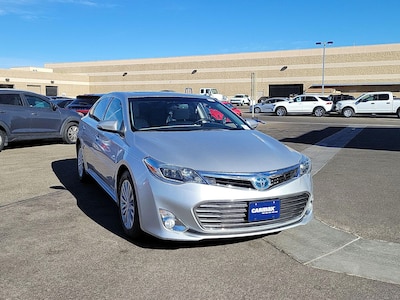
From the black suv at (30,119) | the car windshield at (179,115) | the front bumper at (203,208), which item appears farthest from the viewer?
the black suv at (30,119)

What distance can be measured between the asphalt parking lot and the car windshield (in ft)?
4.19

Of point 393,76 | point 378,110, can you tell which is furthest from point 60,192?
point 393,76

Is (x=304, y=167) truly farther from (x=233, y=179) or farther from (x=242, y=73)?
(x=242, y=73)

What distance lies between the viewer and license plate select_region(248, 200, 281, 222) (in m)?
3.67

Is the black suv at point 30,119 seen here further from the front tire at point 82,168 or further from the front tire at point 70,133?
the front tire at point 82,168

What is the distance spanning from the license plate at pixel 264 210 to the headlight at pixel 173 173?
532 mm

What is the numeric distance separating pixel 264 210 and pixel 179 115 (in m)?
1.92

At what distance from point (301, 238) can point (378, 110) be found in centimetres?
2859

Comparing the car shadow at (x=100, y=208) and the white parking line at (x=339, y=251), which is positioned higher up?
the car shadow at (x=100, y=208)

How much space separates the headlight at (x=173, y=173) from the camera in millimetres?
3650

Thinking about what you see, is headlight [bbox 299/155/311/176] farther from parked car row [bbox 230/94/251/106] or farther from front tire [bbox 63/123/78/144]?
parked car row [bbox 230/94/251/106]

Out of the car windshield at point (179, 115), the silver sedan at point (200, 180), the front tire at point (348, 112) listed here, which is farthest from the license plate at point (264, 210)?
the front tire at point (348, 112)

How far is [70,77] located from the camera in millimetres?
70812

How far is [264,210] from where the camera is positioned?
12.2 feet
